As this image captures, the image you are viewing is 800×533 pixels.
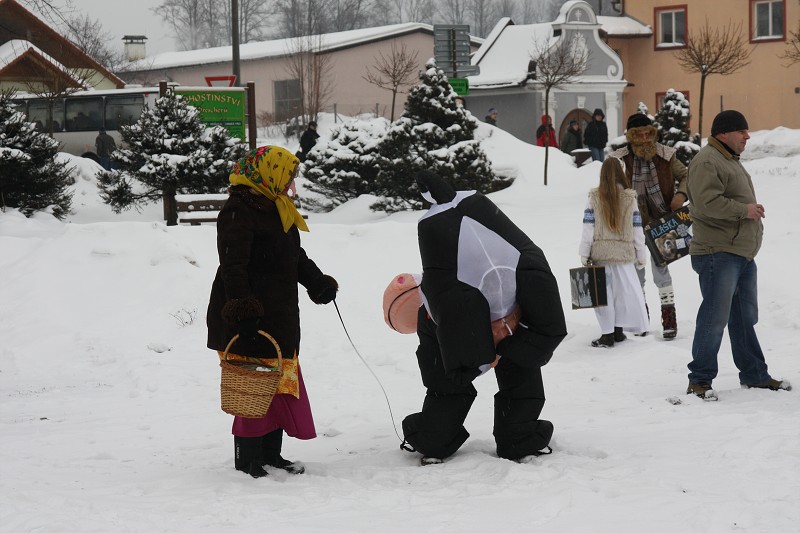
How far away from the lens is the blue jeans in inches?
264

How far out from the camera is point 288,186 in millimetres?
5488

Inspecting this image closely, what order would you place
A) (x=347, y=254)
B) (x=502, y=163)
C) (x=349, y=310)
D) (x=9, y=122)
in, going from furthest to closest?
(x=502, y=163) → (x=9, y=122) → (x=347, y=254) → (x=349, y=310)

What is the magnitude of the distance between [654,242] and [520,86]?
26.2 metres

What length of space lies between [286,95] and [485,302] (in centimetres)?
4267

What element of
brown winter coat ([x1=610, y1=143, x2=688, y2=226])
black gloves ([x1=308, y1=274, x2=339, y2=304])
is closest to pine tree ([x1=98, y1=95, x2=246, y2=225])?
brown winter coat ([x1=610, y1=143, x2=688, y2=226])

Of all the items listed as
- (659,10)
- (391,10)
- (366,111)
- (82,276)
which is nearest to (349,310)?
(82,276)

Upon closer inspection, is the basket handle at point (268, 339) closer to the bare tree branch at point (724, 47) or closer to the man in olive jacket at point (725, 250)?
the man in olive jacket at point (725, 250)

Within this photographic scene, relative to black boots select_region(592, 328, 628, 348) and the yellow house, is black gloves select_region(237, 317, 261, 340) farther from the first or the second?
the yellow house

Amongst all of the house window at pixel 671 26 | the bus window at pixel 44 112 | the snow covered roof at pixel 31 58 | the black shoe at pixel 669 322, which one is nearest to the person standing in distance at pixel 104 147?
the snow covered roof at pixel 31 58

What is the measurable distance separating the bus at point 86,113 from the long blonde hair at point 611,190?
25620mm

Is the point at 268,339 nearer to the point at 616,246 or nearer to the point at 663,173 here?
the point at 616,246

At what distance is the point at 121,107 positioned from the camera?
107 ft

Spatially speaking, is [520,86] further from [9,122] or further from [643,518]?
[643,518]

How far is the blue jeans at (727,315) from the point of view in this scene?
6715 mm
